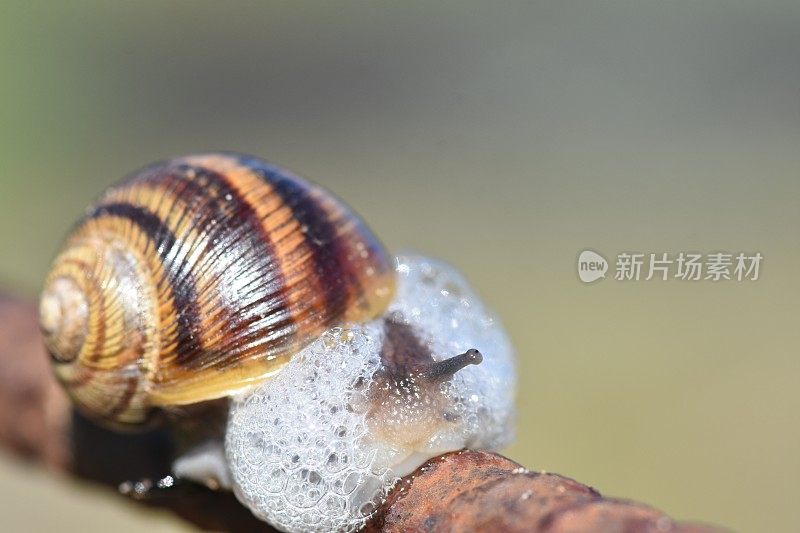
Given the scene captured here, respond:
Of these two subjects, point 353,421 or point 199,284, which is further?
point 199,284

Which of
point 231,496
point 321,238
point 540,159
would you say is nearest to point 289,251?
point 321,238

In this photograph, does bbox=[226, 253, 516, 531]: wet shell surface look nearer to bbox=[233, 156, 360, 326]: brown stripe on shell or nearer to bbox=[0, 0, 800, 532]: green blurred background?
bbox=[233, 156, 360, 326]: brown stripe on shell

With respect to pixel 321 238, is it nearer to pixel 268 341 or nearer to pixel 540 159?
pixel 268 341

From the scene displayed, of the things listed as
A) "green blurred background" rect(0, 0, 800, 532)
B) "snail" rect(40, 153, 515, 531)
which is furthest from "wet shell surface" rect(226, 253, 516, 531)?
"green blurred background" rect(0, 0, 800, 532)

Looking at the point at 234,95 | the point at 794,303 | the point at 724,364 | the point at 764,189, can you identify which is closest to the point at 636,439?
the point at 724,364

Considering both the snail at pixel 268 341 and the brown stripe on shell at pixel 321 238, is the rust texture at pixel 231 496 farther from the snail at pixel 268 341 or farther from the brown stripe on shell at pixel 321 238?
the brown stripe on shell at pixel 321 238

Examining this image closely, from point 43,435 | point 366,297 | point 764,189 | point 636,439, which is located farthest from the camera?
point 764,189

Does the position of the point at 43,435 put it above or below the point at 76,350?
below

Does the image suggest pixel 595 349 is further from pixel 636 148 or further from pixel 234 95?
pixel 234 95
